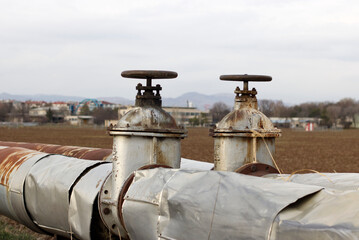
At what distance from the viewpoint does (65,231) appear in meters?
5.62

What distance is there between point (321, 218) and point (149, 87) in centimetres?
256

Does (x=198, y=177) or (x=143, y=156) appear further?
(x=143, y=156)

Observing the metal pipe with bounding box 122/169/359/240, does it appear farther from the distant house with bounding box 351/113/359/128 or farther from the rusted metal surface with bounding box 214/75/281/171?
the distant house with bounding box 351/113/359/128

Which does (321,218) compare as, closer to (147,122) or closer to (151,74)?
(147,122)

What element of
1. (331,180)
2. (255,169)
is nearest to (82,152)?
(255,169)

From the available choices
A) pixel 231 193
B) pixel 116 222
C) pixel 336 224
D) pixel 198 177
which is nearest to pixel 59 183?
pixel 116 222

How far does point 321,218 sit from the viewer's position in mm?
2875

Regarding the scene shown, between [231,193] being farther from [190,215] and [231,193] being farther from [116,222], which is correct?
[116,222]

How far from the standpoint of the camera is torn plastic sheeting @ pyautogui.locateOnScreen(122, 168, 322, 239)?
3158mm

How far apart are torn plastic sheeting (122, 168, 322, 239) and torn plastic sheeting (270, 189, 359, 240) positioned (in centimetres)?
6

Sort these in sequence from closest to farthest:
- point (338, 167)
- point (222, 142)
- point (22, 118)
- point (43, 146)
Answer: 1. point (222, 142)
2. point (43, 146)
3. point (338, 167)
4. point (22, 118)

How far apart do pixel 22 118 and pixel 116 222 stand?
168956 mm

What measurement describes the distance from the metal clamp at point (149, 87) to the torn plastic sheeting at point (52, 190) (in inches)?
46.2

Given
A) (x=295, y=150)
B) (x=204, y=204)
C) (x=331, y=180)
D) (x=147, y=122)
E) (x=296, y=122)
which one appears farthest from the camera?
(x=296, y=122)
